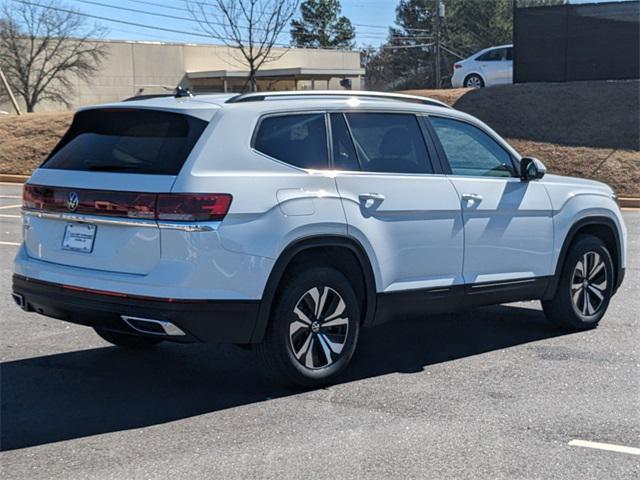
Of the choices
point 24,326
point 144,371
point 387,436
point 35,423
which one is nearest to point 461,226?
point 387,436

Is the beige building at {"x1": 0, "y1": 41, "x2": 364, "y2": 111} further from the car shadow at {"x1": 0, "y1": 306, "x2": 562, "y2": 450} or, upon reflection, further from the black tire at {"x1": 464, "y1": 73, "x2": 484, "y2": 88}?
the car shadow at {"x1": 0, "y1": 306, "x2": 562, "y2": 450}

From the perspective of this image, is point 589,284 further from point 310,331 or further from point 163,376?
point 163,376

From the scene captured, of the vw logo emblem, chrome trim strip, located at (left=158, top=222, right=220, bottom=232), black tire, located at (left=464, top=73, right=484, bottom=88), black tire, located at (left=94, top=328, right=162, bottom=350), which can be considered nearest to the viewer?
chrome trim strip, located at (left=158, top=222, right=220, bottom=232)

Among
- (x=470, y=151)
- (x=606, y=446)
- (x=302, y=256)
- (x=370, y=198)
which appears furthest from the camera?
(x=470, y=151)

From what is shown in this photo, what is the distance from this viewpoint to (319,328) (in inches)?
226

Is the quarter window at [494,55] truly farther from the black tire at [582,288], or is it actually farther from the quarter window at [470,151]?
the quarter window at [470,151]

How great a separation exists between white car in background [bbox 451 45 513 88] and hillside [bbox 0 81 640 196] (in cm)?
384

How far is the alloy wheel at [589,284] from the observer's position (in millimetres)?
7387

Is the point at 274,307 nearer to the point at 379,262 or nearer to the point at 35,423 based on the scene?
the point at 379,262

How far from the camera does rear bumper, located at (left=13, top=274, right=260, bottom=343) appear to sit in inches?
200

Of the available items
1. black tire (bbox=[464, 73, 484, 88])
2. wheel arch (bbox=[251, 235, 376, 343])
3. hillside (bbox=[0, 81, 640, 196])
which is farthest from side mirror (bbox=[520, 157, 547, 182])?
black tire (bbox=[464, 73, 484, 88])

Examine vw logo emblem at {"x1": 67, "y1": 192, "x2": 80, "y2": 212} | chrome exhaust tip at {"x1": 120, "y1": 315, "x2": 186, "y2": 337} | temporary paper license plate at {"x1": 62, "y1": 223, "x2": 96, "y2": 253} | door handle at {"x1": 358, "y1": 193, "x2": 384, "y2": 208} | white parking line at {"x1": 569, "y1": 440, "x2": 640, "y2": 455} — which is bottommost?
white parking line at {"x1": 569, "y1": 440, "x2": 640, "y2": 455}

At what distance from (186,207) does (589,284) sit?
12.8ft

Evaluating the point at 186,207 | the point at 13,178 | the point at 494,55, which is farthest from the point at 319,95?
the point at 494,55
